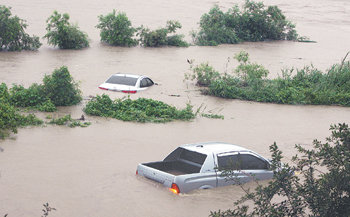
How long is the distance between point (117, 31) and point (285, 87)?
13.2 meters

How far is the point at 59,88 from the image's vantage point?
1853 cm

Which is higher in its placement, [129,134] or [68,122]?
[68,122]

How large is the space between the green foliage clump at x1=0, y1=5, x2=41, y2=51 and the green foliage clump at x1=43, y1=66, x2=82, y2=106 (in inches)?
441

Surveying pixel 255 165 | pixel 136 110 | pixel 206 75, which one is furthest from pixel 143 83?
pixel 255 165

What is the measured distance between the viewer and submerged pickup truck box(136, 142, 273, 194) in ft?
35.4

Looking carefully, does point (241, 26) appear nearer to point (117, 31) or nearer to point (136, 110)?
point (117, 31)

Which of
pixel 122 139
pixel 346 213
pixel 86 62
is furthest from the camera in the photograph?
pixel 86 62

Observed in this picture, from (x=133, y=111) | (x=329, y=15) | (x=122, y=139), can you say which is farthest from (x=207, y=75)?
(x=329, y=15)

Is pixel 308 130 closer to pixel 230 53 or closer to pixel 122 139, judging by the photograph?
pixel 122 139

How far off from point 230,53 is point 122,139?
60.2ft

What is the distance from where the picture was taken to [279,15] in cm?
3947

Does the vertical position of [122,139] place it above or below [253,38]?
below

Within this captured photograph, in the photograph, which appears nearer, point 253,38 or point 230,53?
point 230,53

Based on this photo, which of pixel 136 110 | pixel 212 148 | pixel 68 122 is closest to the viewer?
pixel 212 148
